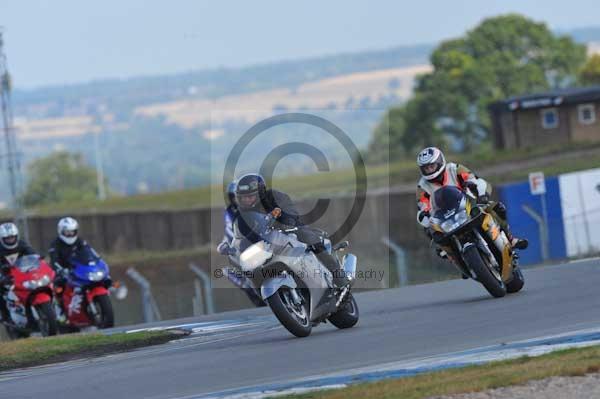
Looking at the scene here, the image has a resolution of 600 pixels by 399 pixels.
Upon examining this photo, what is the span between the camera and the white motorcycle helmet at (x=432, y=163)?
1472 cm

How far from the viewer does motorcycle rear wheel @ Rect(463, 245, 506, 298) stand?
14.3 meters

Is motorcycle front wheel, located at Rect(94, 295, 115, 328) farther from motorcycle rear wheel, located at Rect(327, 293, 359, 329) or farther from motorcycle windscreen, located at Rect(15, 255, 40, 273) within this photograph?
motorcycle rear wheel, located at Rect(327, 293, 359, 329)

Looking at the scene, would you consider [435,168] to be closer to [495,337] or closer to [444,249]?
[444,249]

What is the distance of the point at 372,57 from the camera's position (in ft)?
575

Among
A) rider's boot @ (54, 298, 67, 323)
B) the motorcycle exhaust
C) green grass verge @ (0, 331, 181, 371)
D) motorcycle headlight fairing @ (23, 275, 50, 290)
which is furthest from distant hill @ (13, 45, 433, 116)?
the motorcycle exhaust

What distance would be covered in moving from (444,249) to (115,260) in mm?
33342

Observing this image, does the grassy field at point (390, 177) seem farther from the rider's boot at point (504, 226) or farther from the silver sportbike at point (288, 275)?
the silver sportbike at point (288, 275)

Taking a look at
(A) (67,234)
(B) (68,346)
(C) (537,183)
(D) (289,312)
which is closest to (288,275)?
(D) (289,312)

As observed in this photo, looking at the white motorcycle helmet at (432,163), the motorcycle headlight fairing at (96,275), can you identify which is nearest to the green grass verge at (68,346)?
the white motorcycle helmet at (432,163)

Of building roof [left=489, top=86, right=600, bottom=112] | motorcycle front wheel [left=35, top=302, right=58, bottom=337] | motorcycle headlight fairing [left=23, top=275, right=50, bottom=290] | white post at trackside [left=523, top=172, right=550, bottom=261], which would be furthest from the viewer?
building roof [left=489, top=86, right=600, bottom=112]

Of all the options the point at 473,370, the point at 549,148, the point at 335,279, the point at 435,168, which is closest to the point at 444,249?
the point at 435,168

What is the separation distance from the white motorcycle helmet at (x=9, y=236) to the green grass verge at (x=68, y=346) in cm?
493

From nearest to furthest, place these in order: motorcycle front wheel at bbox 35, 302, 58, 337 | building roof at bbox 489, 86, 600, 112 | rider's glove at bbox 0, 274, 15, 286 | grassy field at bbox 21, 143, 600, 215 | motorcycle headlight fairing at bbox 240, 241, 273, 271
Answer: motorcycle headlight fairing at bbox 240, 241, 273, 271 → motorcycle front wheel at bbox 35, 302, 58, 337 → rider's glove at bbox 0, 274, 15, 286 → grassy field at bbox 21, 143, 600, 215 → building roof at bbox 489, 86, 600, 112

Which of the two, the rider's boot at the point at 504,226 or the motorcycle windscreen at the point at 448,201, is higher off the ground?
the motorcycle windscreen at the point at 448,201
